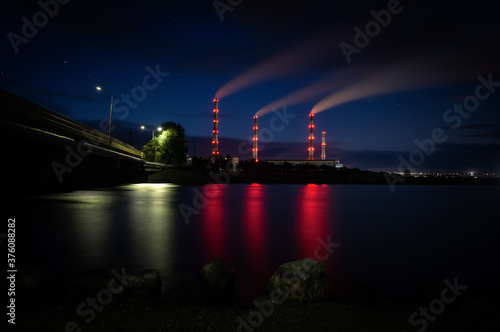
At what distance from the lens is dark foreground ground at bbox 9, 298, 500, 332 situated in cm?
633

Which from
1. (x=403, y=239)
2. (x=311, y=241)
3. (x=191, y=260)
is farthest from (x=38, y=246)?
(x=403, y=239)

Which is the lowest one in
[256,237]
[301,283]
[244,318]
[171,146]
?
[256,237]

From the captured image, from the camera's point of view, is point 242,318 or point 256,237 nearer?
point 242,318

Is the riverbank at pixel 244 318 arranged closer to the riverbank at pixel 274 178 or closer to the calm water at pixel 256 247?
the calm water at pixel 256 247

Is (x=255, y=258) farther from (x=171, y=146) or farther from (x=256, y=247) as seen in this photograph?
(x=171, y=146)

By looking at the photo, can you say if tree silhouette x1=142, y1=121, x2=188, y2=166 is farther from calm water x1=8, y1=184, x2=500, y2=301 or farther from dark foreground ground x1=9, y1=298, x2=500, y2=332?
dark foreground ground x1=9, y1=298, x2=500, y2=332

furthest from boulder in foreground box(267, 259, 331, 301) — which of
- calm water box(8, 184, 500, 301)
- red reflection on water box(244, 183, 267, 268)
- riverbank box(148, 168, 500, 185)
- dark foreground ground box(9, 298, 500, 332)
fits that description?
riverbank box(148, 168, 500, 185)

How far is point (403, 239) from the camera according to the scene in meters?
22.5

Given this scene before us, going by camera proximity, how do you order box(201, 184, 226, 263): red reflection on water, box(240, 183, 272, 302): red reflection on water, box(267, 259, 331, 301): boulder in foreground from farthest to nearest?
box(201, 184, 226, 263): red reflection on water → box(240, 183, 272, 302): red reflection on water → box(267, 259, 331, 301): boulder in foreground

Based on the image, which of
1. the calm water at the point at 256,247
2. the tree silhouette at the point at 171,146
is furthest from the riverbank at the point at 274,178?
the calm water at the point at 256,247

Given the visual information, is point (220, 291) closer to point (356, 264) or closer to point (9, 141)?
point (356, 264)

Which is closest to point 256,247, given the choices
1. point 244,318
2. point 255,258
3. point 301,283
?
point 255,258

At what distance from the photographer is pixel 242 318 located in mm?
6902

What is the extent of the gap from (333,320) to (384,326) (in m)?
0.94
